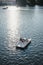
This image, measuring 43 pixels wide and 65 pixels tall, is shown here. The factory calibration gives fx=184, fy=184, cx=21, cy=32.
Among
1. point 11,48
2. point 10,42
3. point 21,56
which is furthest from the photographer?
point 10,42

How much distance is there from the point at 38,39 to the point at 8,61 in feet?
84.6

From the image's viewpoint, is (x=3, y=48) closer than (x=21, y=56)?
No

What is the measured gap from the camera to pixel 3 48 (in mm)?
65250

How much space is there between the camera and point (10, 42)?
7281cm

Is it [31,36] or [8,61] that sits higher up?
[8,61]

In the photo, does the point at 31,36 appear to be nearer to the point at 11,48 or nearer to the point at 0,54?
the point at 11,48

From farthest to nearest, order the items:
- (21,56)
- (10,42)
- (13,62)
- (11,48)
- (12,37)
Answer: (12,37) < (10,42) < (11,48) < (21,56) < (13,62)

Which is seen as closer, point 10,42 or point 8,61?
point 8,61

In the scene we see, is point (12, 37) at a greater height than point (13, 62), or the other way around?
point (13, 62)

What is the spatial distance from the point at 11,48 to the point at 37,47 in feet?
31.0

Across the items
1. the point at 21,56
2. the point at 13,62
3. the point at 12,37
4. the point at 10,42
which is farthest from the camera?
the point at 12,37

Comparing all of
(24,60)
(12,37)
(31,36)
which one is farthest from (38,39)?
(24,60)

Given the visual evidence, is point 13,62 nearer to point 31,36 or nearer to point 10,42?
point 10,42

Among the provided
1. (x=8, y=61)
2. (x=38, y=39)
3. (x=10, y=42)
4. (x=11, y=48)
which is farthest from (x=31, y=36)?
(x=8, y=61)
